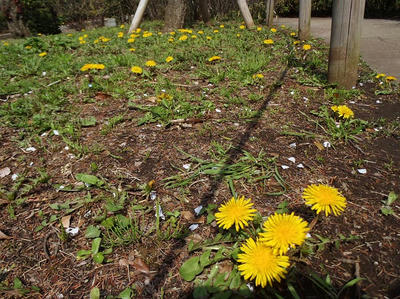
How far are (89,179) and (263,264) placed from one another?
124cm

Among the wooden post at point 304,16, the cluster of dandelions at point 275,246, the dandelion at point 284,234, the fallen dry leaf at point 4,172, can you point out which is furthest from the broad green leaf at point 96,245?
the wooden post at point 304,16

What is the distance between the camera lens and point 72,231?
4.81 ft

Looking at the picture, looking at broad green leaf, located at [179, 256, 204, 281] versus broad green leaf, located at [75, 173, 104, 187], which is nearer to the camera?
broad green leaf, located at [179, 256, 204, 281]

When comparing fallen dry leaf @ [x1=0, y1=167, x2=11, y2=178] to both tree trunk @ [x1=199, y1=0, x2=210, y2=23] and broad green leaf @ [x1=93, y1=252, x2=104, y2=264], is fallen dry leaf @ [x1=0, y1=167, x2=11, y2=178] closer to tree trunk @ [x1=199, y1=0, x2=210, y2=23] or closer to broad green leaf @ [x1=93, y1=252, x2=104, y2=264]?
broad green leaf @ [x1=93, y1=252, x2=104, y2=264]

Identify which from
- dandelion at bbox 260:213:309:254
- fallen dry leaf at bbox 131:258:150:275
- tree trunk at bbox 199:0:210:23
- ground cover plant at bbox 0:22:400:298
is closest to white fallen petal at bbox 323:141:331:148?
ground cover plant at bbox 0:22:400:298

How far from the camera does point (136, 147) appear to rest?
Answer: 6.79 ft

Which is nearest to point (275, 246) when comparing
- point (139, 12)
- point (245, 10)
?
point (139, 12)

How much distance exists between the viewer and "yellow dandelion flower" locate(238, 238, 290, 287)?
39.3 inches

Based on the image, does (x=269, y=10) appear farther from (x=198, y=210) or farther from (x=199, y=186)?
(x=198, y=210)

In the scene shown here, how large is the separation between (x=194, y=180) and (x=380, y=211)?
1.11m

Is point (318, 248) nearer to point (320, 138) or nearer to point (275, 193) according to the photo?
point (275, 193)

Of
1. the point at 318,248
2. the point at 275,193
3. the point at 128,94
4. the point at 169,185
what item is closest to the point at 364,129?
the point at 275,193

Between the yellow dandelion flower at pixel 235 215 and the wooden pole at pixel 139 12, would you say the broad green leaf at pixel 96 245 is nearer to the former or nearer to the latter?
the yellow dandelion flower at pixel 235 215

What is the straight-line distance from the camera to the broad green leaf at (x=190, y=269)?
1197mm
